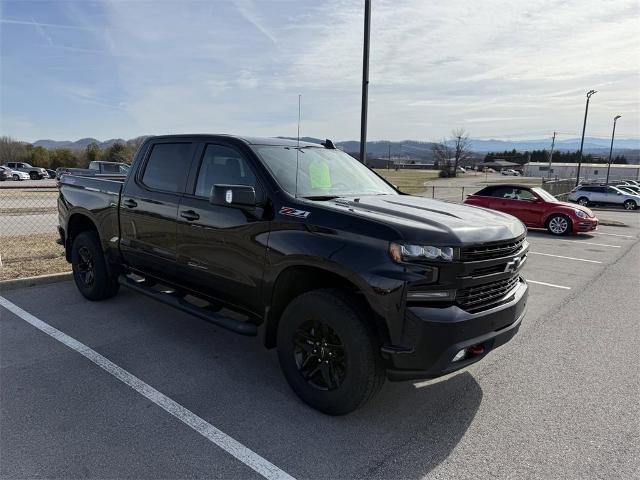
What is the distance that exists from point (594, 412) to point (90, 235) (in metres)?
5.36

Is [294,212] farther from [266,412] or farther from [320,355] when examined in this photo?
[266,412]

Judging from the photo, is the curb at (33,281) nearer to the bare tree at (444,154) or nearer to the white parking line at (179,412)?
the white parking line at (179,412)

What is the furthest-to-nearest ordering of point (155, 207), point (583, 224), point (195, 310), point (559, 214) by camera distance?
point (559, 214)
point (583, 224)
point (155, 207)
point (195, 310)

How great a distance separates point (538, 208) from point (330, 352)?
12.5 metres

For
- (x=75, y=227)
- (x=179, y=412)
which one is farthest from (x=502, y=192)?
(x=179, y=412)

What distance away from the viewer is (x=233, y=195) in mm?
3330

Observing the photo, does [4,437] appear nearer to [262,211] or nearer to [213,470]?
[213,470]

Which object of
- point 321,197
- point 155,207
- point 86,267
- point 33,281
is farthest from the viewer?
point 33,281

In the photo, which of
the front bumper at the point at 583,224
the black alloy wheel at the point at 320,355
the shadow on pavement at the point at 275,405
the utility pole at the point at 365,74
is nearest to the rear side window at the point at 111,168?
the utility pole at the point at 365,74

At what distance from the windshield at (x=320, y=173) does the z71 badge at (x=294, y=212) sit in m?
0.21

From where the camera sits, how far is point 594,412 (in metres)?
3.30

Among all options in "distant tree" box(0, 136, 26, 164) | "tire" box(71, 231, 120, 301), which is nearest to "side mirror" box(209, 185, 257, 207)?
"tire" box(71, 231, 120, 301)

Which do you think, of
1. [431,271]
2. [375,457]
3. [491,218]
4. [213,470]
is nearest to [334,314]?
[431,271]

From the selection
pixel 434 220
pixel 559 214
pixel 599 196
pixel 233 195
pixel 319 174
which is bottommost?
pixel 599 196
